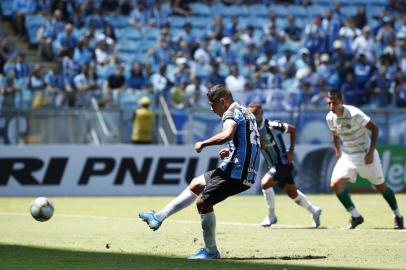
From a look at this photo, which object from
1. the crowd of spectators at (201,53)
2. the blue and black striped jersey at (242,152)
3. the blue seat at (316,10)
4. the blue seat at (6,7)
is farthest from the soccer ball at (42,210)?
the blue seat at (316,10)

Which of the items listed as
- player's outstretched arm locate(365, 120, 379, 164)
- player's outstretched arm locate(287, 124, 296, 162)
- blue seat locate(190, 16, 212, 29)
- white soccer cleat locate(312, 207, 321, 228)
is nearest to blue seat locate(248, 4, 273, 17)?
blue seat locate(190, 16, 212, 29)

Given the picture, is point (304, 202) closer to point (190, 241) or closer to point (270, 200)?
point (270, 200)

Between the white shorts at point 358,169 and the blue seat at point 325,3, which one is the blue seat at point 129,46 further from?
the white shorts at point 358,169

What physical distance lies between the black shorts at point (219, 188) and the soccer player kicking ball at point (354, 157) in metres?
4.53

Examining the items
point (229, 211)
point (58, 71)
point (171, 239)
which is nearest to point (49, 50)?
point (58, 71)

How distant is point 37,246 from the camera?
1293 cm

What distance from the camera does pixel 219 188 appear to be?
11.4 metres

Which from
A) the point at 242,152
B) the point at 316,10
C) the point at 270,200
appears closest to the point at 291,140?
the point at 270,200

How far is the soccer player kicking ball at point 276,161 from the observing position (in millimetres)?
16734

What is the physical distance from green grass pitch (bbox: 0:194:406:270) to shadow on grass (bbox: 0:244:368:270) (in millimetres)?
11

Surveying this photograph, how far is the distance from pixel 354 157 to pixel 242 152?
4947mm

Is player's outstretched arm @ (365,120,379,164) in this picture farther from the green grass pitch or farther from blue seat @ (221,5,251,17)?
blue seat @ (221,5,251,17)

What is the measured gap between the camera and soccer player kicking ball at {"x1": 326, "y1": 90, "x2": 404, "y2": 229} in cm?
1569

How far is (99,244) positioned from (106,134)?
11703mm
